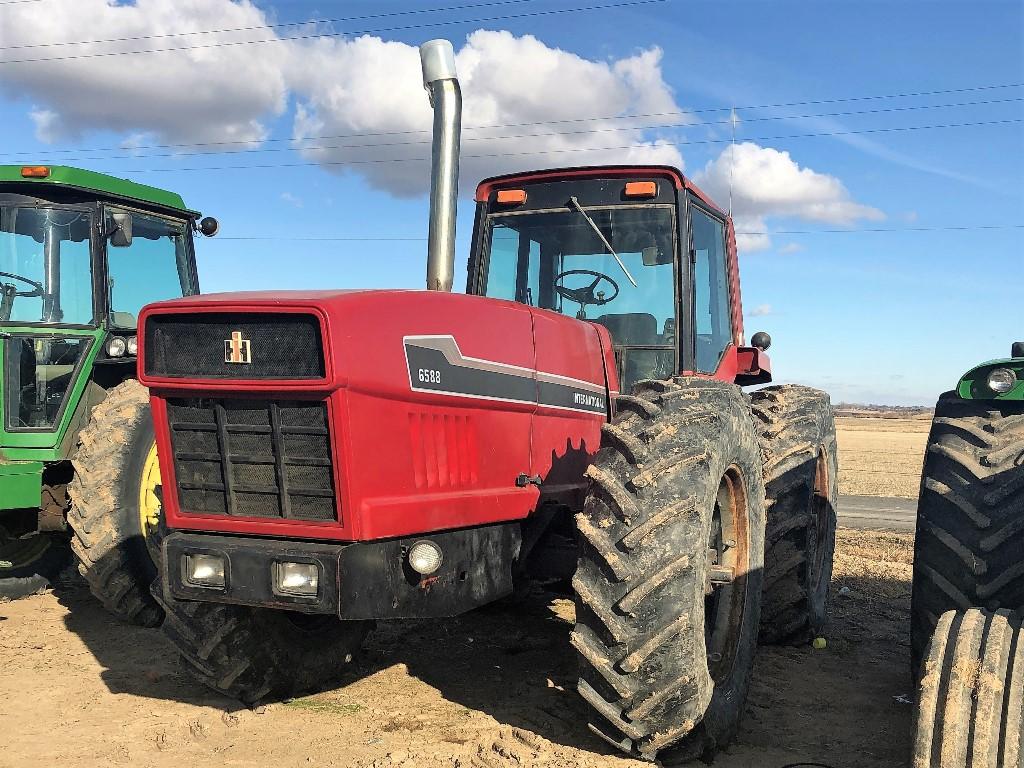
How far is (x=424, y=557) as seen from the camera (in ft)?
11.8

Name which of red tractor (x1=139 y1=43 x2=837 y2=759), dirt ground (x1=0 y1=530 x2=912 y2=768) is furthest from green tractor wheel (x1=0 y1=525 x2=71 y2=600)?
red tractor (x1=139 y1=43 x2=837 y2=759)

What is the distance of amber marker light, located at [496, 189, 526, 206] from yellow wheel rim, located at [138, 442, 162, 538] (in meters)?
2.65

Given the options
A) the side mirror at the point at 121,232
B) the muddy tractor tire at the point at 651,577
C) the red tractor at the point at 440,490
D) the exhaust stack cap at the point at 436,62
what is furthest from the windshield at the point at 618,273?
the side mirror at the point at 121,232

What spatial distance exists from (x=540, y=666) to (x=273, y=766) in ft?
5.67

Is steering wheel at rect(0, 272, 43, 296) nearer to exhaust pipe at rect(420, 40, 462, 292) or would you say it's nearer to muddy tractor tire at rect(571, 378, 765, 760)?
exhaust pipe at rect(420, 40, 462, 292)

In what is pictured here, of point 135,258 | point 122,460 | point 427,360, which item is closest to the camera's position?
point 427,360

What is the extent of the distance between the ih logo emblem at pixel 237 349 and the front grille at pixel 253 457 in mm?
157

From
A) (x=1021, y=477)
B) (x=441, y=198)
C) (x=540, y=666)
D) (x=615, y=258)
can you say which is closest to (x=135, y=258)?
(x=441, y=198)

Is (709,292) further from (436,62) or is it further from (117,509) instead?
(117,509)

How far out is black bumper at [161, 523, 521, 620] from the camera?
3.38 meters

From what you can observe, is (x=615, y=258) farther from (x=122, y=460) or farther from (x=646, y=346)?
(x=122, y=460)

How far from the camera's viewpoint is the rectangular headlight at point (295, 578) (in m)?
3.39

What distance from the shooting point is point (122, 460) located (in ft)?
19.3

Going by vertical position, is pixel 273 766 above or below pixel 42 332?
below
